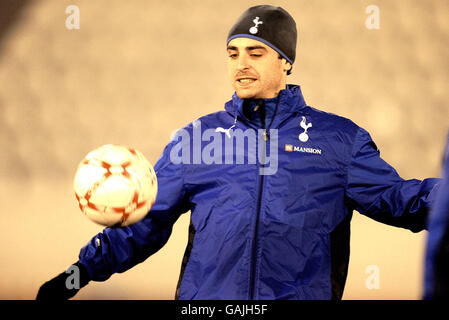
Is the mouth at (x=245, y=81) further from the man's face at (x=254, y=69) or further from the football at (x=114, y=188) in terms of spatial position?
the football at (x=114, y=188)

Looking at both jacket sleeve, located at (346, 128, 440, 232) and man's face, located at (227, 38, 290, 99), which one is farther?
man's face, located at (227, 38, 290, 99)

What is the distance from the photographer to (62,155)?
4227 mm

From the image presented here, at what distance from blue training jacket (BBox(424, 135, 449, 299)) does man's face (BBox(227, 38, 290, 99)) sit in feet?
4.35

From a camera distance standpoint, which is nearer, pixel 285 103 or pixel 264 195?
pixel 264 195

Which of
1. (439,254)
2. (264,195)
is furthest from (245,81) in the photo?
(439,254)

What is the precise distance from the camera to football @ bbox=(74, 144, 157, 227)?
1.84 metres

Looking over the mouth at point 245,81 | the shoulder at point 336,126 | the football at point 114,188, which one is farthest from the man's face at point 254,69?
the football at point 114,188

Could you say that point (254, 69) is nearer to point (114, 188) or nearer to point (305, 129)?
point (305, 129)

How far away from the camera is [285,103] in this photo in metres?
2.17

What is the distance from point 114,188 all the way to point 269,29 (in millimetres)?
836

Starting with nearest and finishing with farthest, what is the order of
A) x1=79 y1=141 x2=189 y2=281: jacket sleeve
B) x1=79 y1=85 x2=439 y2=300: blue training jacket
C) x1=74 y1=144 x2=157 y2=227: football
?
1. x1=74 y1=144 x2=157 y2=227: football
2. x1=79 y1=85 x2=439 y2=300: blue training jacket
3. x1=79 y1=141 x2=189 y2=281: jacket sleeve

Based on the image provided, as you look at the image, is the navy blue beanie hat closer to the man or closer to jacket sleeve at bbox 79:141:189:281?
the man

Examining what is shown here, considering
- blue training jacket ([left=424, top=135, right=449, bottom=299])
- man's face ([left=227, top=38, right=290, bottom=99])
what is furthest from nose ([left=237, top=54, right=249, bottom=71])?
blue training jacket ([left=424, top=135, right=449, bottom=299])

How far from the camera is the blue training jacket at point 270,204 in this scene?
196cm
